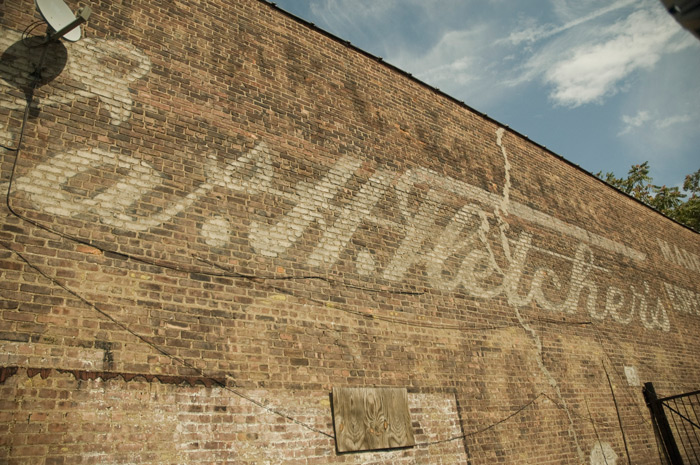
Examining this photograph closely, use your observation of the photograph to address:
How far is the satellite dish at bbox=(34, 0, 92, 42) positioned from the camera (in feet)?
13.9

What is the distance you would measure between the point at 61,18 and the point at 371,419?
488 cm

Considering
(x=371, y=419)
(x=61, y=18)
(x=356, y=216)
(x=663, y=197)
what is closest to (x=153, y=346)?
Result: (x=371, y=419)

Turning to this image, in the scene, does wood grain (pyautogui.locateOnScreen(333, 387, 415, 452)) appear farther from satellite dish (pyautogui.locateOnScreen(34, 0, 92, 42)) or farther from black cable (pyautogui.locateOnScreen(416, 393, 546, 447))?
satellite dish (pyautogui.locateOnScreen(34, 0, 92, 42))

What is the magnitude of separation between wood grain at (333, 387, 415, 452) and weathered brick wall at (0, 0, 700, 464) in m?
0.10

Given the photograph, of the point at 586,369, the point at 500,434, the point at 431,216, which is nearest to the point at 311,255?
the point at 431,216

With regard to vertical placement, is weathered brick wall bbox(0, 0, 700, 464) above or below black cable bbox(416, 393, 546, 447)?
above

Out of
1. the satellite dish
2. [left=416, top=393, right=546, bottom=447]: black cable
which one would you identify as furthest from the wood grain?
the satellite dish

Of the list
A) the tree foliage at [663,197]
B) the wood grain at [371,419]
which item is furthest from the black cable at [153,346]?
the tree foliage at [663,197]

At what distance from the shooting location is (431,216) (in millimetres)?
6953

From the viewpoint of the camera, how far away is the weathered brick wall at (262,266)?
150 inches

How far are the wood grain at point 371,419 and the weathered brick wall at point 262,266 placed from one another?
97mm

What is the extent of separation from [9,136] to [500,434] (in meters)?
6.15

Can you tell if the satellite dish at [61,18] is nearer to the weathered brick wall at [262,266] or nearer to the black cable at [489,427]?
the weathered brick wall at [262,266]

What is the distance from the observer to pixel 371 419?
194 inches
